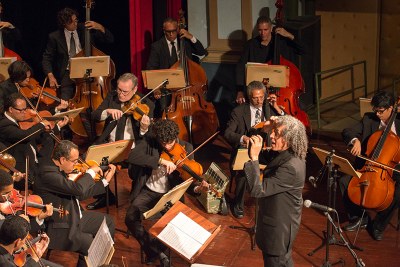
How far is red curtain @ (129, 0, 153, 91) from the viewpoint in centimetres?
827

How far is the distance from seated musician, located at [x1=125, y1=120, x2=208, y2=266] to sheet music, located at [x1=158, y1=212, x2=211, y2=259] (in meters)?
0.52

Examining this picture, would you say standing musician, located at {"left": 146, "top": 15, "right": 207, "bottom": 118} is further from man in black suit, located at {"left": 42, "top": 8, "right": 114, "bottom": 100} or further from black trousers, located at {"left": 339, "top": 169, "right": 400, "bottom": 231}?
black trousers, located at {"left": 339, "top": 169, "right": 400, "bottom": 231}

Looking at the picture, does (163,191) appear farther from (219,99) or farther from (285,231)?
(219,99)

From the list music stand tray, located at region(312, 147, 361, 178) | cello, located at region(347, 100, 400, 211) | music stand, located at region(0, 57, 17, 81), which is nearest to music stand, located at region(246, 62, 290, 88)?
cello, located at region(347, 100, 400, 211)

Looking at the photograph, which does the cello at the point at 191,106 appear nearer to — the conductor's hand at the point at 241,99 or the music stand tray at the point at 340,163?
the conductor's hand at the point at 241,99

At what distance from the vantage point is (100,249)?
4.62m

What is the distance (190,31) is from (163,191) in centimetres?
329

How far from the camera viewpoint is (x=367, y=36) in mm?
9547

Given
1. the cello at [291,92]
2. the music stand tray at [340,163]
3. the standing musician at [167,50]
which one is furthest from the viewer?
the standing musician at [167,50]

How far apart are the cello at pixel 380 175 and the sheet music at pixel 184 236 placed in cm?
159

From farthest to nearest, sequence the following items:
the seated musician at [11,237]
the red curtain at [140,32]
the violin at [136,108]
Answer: the red curtain at [140,32]
the violin at [136,108]
the seated musician at [11,237]

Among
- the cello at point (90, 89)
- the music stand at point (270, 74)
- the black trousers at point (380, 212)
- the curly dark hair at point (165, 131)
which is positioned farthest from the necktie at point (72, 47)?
the black trousers at point (380, 212)

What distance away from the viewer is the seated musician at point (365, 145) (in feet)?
19.9

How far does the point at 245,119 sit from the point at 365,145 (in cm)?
106
